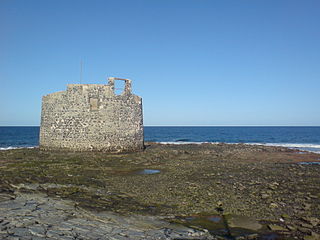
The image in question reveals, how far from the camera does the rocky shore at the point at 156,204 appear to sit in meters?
5.78

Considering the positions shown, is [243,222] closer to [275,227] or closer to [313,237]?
[275,227]

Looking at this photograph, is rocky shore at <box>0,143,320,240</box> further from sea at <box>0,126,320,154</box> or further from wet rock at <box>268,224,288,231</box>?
sea at <box>0,126,320,154</box>

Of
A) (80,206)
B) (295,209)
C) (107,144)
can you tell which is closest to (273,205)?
(295,209)

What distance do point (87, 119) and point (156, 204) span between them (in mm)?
13120

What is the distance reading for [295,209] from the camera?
7.66 m

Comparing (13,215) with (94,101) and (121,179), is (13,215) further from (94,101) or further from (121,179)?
(94,101)

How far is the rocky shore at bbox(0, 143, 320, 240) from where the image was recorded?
19.0 ft

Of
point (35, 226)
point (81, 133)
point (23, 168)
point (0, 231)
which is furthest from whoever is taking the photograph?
point (81, 133)

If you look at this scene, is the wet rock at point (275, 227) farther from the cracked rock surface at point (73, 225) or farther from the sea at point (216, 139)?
the sea at point (216, 139)

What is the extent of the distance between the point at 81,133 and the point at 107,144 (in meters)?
2.03

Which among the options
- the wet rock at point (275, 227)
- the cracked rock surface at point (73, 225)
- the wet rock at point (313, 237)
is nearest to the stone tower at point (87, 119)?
the cracked rock surface at point (73, 225)

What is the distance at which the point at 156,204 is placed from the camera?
26.3ft

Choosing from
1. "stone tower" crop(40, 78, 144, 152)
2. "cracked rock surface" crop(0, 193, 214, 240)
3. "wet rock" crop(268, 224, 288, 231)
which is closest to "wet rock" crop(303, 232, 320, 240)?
"wet rock" crop(268, 224, 288, 231)

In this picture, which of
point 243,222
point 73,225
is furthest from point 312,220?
point 73,225
